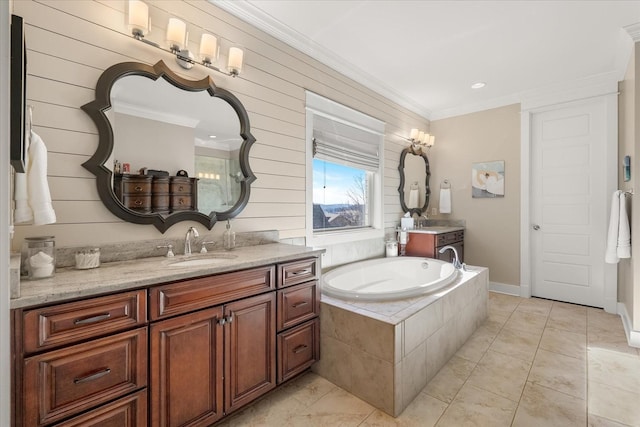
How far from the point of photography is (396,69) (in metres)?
3.26

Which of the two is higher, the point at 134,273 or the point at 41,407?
the point at 134,273

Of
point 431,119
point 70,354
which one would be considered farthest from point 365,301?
point 431,119

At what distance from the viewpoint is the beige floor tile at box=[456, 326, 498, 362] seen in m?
2.40

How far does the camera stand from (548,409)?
1768 mm

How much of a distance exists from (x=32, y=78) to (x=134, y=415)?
1626mm

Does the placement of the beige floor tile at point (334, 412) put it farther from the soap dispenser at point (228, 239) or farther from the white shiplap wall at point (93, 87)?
the white shiplap wall at point (93, 87)

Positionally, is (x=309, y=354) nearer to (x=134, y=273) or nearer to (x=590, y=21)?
(x=134, y=273)

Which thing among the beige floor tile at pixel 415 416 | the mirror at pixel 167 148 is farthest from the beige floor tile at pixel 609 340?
the mirror at pixel 167 148

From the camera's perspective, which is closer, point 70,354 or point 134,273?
point 70,354

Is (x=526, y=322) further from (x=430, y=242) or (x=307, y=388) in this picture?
(x=307, y=388)

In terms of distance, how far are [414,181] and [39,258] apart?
4.07m

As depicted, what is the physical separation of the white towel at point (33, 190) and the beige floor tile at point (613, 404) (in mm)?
2991

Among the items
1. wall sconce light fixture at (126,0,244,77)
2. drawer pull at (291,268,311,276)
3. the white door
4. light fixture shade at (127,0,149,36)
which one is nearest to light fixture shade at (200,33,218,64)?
wall sconce light fixture at (126,0,244,77)

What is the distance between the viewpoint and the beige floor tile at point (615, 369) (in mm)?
2021
